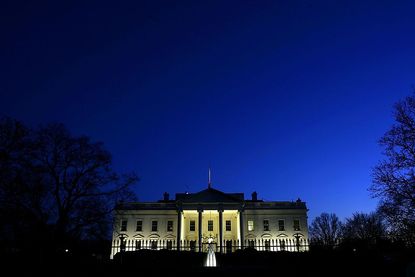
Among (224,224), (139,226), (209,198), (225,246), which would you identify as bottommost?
(225,246)

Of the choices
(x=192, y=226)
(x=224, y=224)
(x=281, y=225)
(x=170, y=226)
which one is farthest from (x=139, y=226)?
(x=281, y=225)

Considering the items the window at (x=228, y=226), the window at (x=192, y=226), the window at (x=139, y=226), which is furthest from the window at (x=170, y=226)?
the window at (x=228, y=226)

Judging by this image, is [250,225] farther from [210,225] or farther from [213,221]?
[210,225]

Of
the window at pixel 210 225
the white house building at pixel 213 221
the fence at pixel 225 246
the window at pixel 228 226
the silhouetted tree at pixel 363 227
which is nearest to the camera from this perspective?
the fence at pixel 225 246

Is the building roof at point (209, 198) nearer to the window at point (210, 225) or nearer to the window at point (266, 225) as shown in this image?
the window at point (210, 225)

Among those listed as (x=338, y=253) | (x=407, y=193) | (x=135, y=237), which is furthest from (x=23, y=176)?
(x=135, y=237)

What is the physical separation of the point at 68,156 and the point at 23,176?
5.19m

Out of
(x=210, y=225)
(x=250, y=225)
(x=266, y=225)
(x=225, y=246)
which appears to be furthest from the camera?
(x=210, y=225)

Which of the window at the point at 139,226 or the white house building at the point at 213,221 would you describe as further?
the window at the point at 139,226

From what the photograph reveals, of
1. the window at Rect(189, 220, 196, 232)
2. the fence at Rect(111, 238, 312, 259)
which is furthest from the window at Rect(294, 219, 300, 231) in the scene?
the window at Rect(189, 220, 196, 232)

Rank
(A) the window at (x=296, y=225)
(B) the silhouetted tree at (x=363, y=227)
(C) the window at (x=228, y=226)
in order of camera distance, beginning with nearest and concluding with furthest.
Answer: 1. (A) the window at (x=296, y=225)
2. (C) the window at (x=228, y=226)
3. (B) the silhouetted tree at (x=363, y=227)

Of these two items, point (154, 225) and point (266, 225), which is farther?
point (266, 225)

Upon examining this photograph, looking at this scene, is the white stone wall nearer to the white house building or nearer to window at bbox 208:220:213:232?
the white house building

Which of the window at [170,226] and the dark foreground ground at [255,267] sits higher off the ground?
the window at [170,226]
